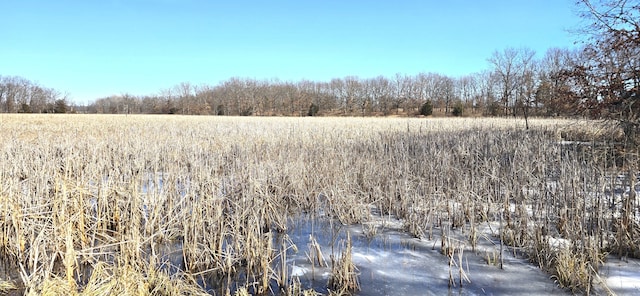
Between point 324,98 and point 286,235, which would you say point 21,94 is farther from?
point 286,235

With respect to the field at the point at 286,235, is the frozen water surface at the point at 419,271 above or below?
below

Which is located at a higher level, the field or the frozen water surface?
the field

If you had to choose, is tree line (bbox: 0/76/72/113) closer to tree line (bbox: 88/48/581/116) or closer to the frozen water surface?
tree line (bbox: 88/48/581/116)

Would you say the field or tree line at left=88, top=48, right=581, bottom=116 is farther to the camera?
tree line at left=88, top=48, right=581, bottom=116

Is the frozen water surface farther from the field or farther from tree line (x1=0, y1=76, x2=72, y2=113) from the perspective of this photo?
tree line (x1=0, y1=76, x2=72, y2=113)

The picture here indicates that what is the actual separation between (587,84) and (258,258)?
8.00 metres

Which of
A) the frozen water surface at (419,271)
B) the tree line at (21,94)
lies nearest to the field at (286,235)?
the frozen water surface at (419,271)

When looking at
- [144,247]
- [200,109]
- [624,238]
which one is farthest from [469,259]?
[200,109]

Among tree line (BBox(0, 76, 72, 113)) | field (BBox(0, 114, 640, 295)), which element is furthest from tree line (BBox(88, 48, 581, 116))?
field (BBox(0, 114, 640, 295))

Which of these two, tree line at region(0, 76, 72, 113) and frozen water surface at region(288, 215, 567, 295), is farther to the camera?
tree line at region(0, 76, 72, 113)

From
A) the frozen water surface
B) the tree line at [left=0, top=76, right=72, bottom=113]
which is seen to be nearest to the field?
the frozen water surface

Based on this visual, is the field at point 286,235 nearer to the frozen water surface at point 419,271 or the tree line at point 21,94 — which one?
the frozen water surface at point 419,271

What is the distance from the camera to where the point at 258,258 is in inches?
104

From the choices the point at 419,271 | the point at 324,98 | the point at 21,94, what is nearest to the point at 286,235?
the point at 419,271
